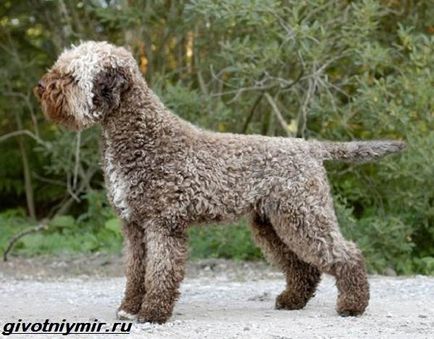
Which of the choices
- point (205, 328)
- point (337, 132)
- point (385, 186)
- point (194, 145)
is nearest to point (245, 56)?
point (337, 132)

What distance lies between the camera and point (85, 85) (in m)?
7.02

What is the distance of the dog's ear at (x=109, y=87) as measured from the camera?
23.2ft

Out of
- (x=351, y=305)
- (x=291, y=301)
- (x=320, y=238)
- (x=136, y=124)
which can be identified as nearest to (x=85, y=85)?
(x=136, y=124)

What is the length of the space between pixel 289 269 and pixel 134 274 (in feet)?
4.06

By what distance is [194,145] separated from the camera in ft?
23.9

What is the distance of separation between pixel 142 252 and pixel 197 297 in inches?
64.9

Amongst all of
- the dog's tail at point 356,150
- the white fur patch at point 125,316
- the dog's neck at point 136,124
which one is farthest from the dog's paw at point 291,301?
the dog's neck at point 136,124

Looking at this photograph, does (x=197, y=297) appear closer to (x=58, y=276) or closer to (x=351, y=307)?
(x=351, y=307)

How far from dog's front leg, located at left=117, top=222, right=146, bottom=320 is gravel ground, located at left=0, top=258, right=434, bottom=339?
158mm


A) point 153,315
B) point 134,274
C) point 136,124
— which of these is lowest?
point 153,315

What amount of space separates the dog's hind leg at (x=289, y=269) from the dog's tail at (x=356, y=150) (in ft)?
2.42

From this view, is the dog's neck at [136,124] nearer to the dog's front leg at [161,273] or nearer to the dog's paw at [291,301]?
the dog's front leg at [161,273]

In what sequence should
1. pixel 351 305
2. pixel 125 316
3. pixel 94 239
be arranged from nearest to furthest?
pixel 125 316 < pixel 351 305 < pixel 94 239

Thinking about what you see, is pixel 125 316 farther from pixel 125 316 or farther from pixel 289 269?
pixel 289 269
